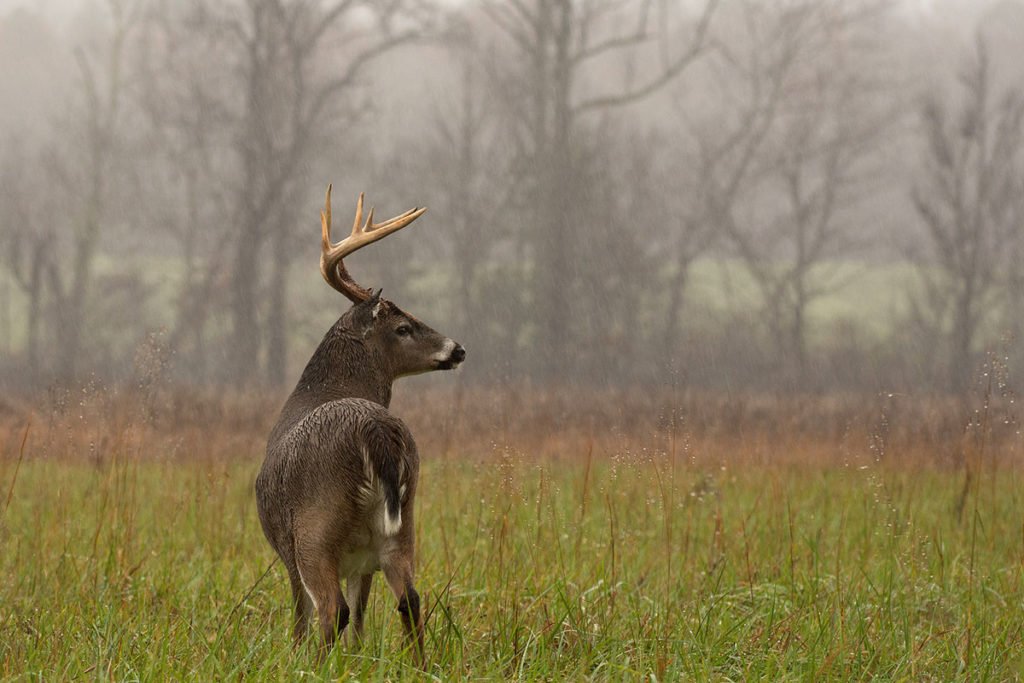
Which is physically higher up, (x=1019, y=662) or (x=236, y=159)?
(x=236, y=159)

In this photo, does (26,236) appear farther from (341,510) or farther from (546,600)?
(341,510)

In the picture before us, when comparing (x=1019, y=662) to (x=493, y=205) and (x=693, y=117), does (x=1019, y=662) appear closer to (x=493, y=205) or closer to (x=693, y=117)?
(x=493, y=205)

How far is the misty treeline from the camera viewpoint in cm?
2542

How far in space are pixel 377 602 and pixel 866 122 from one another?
90.6 ft

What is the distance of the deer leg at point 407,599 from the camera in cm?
406

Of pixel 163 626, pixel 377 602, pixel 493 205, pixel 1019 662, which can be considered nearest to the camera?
pixel 1019 662

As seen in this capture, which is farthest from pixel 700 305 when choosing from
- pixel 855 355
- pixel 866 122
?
pixel 866 122

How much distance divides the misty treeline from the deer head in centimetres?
1877

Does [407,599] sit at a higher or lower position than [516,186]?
lower

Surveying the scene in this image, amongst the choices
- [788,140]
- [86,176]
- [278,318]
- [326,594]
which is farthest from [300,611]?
[86,176]

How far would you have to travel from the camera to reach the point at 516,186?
87.1 ft

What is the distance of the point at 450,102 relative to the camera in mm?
30250

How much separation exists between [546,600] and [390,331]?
136cm

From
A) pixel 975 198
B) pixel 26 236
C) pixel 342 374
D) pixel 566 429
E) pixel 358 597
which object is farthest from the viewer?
pixel 26 236
